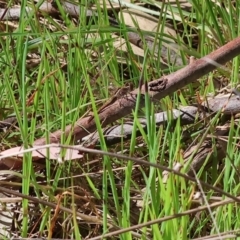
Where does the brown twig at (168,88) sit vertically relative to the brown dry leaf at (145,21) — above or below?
below

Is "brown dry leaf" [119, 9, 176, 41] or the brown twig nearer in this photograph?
the brown twig

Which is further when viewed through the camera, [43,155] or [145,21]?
[145,21]

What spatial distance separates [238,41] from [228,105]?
184 mm

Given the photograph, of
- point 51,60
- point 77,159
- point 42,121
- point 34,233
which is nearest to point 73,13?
point 51,60

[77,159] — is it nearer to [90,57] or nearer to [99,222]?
[99,222]

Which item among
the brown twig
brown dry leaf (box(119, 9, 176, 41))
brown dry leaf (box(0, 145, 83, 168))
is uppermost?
brown dry leaf (box(119, 9, 176, 41))

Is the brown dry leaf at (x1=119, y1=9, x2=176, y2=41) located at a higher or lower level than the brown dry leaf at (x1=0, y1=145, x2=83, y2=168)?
higher

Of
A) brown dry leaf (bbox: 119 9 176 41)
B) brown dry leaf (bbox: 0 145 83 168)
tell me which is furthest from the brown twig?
brown dry leaf (bbox: 119 9 176 41)

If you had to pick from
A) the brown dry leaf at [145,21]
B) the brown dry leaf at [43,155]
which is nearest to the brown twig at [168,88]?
the brown dry leaf at [43,155]

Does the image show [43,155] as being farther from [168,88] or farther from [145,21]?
[145,21]

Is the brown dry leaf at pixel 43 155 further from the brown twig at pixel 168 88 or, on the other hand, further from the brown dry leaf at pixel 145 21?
the brown dry leaf at pixel 145 21

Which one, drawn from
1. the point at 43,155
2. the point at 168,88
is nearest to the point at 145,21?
the point at 168,88

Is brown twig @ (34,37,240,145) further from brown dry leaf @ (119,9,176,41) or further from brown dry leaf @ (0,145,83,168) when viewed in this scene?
brown dry leaf @ (119,9,176,41)

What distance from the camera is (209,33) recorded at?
6.43ft
